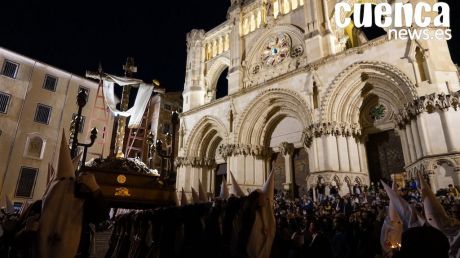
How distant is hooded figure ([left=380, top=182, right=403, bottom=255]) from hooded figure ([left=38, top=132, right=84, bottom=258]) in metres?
3.98

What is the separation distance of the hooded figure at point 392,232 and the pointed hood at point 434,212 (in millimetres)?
482

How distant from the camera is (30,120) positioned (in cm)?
2169

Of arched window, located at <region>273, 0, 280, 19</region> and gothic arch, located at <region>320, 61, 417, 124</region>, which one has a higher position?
arched window, located at <region>273, 0, 280, 19</region>

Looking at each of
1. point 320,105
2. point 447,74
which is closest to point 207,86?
point 320,105

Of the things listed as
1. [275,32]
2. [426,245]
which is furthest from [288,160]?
[426,245]

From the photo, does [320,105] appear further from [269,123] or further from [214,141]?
[214,141]

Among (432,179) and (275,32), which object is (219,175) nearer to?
(275,32)

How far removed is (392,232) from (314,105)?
11.6m

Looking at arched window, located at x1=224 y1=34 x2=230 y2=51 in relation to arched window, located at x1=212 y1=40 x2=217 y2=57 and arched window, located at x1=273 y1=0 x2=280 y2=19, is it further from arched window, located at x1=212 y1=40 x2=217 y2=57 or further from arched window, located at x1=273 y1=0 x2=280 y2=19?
arched window, located at x1=273 y1=0 x2=280 y2=19

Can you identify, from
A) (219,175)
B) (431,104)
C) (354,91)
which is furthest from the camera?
(219,175)

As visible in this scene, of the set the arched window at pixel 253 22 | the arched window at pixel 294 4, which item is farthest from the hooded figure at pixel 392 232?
the arched window at pixel 253 22

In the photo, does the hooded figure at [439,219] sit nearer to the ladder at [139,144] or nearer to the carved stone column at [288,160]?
the carved stone column at [288,160]

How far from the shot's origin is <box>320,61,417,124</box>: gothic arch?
1396 centimetres

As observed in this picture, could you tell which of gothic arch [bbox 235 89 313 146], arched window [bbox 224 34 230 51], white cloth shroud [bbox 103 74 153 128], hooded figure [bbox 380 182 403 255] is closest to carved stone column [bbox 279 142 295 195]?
gothic arch [bbox 235 89 313 146]
